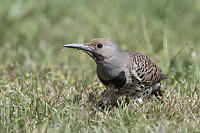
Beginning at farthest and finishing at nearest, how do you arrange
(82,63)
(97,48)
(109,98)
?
(82,63), (109,98), (97,48)

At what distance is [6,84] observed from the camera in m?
4.61

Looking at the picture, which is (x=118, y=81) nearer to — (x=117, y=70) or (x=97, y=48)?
(x=117, y=70)

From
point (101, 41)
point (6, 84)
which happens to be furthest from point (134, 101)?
point (6, 84)

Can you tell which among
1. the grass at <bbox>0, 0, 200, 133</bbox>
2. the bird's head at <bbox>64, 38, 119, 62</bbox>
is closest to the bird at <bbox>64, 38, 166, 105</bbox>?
the bird's head at <bbox>64, 38, 119, 62</bbox>

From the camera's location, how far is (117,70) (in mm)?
4094

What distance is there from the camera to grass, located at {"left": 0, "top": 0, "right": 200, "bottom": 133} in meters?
3.61

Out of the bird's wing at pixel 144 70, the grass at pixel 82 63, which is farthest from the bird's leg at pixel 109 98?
the bird's wing at pixel 144 70

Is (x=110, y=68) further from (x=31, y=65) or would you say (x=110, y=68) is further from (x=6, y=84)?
(x=31, y=65)

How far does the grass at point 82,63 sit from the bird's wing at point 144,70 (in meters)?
0.26

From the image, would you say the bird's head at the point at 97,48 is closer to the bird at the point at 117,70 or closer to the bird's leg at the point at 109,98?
the bird at the point at 117,70

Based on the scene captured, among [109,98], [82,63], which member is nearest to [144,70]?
[109,98]

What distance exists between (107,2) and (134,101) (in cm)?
432

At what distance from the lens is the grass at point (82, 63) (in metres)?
3.61

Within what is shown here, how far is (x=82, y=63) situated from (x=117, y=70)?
2048mm
